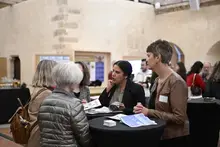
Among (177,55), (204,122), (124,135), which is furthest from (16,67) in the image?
(124,135)

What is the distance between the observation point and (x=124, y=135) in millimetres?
1903

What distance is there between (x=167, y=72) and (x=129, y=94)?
2.16 feet

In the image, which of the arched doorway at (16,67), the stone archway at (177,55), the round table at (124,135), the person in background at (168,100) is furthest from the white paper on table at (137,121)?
the arched doorway at (16,67)

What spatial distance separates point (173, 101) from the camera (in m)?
2.23

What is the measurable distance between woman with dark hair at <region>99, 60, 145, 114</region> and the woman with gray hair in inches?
34.4

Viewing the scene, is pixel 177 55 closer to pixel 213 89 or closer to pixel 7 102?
pixel 7 102

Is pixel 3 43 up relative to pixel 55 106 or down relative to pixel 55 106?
up

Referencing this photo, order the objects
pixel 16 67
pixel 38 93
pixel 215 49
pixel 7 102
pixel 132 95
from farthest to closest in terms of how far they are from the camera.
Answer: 1. pixel 16 67
2. pixel 215 49
3. pixel 7 102
4. pixel 132 95
5. pixel 38 93

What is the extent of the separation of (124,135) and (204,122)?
156 cm

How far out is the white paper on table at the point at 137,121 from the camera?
202 centimetres

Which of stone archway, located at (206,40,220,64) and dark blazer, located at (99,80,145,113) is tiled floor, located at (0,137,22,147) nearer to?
dark blazer, located at (99,80,145,113)

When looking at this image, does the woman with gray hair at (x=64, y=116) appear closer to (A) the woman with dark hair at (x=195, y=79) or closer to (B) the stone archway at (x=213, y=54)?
(A) the woman with dark hair at (x=195, y=79)

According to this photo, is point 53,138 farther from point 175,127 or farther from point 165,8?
point 165,8

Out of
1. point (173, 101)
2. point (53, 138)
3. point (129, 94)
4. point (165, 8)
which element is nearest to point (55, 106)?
point (53, 138)
